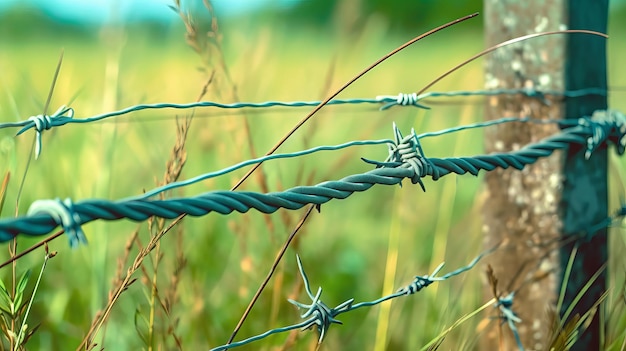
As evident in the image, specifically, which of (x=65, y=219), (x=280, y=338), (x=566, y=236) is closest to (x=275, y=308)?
(x=280, y=338)

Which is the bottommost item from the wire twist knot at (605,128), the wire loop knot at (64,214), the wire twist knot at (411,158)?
the wire loop knot at (64,214)

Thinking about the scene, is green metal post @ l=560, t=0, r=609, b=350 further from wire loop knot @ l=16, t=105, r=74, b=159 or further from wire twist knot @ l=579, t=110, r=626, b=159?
wire loop knot @ l=16, t=105, r=74, b=159

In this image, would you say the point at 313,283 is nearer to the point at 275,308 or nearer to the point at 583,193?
the point at 275,308

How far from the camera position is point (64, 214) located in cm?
73

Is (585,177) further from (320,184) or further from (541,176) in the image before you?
(320,184)

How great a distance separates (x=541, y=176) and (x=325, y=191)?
0.71 metres

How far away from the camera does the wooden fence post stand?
1.52 m

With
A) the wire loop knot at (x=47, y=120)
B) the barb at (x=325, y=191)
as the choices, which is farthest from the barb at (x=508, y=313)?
the wire loop knot at (x=47, y=120)

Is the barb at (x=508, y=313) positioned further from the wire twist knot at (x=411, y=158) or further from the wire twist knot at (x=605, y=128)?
the wire twist knot at (x=411, y=158)

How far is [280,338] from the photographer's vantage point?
1698 millimetres

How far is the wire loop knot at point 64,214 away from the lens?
0.73m

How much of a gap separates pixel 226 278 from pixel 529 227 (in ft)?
3.05

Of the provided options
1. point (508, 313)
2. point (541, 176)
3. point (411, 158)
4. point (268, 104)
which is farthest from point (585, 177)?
point (268, 104)

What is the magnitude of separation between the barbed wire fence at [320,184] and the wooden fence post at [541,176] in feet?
0.08
